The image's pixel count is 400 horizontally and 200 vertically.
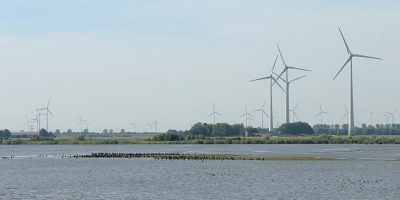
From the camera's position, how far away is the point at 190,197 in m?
41.5

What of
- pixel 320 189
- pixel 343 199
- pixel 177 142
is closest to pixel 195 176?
pixel 320 189

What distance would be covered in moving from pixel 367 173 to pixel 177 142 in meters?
108

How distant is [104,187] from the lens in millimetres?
48156

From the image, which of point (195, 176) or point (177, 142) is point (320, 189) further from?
point (177, 142)

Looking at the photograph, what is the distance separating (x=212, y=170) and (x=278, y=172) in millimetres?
6972

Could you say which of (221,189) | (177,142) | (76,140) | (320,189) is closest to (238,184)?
(221,189)

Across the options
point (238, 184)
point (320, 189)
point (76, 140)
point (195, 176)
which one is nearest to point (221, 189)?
point (238, 184)

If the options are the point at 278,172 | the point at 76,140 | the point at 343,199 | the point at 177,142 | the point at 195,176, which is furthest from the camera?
the point at 76,140

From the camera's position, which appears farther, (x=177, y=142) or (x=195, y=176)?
(x=177, y=142)

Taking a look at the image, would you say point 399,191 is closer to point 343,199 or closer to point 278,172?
point 343,199

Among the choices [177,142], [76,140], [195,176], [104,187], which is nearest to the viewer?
[104,187]

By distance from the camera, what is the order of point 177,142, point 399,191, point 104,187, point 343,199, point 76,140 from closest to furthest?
point 343,199, point 399,191, point 104,187, point 177,142, point 76,140

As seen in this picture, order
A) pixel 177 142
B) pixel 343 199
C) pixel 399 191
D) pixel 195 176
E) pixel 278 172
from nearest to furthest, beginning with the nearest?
pixel 343 199, pixel 399 191, pixel 195 176, pixel 278 172, pixel 177 142

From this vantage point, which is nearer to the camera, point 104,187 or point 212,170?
point 104,187
